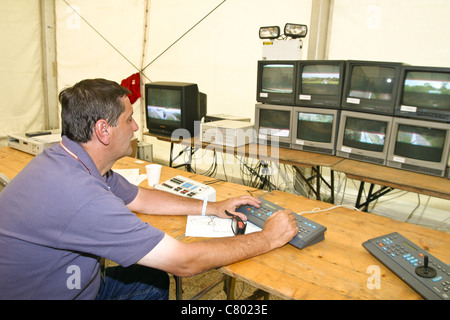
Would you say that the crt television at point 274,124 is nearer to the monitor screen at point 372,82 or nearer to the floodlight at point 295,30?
the monitor screen at point 372,82

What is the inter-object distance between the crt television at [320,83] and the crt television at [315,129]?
0.06 meters

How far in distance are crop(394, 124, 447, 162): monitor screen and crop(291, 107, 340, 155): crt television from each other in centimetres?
50

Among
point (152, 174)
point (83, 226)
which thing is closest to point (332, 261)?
point (83, 226)

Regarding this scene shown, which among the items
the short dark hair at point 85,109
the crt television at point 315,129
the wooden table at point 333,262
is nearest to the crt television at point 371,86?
the crt television at point 315,129

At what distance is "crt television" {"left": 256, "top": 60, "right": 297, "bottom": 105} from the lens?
9.50ft

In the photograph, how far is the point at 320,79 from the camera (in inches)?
109

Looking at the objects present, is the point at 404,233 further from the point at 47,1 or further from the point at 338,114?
the point at 47,1

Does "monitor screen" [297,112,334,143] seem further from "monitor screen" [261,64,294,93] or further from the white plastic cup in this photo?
the white plastic cup

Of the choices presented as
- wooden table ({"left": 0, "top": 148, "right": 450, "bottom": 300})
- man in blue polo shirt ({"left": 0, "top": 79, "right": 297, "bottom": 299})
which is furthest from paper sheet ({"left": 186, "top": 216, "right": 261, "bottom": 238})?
man in blue polo shirt ({"left": 0, "top": 79, "right": 297, "bottom": 299})

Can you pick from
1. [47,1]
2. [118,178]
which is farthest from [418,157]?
[47,1]

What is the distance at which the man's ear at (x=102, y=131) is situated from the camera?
45.8 inches

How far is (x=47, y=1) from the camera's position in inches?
223

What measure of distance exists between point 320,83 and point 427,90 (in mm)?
791
